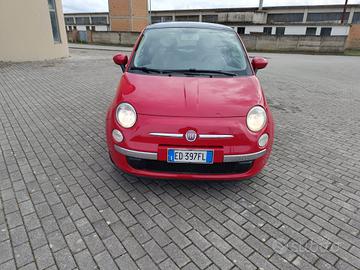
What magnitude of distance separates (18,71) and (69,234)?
387 inches

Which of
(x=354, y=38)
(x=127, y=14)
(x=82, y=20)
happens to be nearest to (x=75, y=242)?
(x=354, y=38)

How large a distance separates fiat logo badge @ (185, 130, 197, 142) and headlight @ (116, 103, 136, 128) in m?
0.54

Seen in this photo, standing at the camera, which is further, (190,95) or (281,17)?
(281,17)

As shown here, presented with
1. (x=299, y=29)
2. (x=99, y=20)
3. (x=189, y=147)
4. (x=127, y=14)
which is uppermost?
(x=127, y=14)

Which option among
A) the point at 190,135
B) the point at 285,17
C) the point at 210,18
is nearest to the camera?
the point at 190,135

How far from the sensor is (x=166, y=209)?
99.9 inches

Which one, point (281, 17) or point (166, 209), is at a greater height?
point (281, 17)

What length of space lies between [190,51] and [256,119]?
1414 mm

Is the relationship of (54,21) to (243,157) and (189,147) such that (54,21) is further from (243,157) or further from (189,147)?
(243,157)

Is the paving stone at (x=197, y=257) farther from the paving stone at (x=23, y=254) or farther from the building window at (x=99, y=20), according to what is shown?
the building window at (x=99, y=20)

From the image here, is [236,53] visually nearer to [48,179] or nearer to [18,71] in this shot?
[48,179]

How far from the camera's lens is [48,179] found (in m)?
2.97

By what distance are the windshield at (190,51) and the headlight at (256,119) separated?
735 millimetres

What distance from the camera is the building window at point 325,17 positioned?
40.7 m
